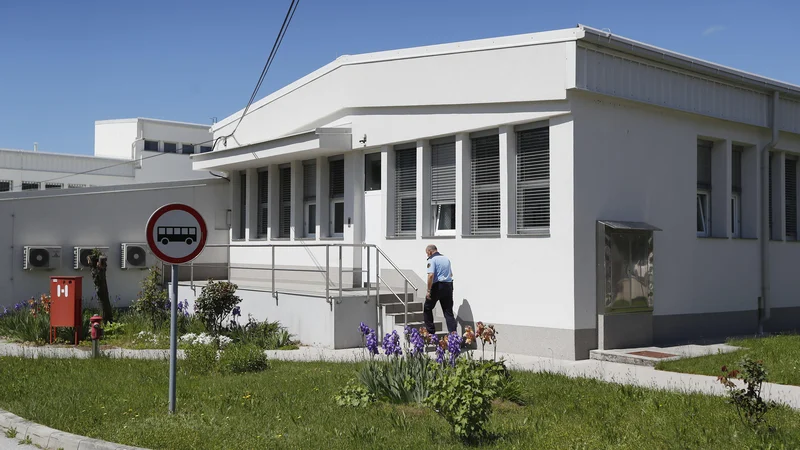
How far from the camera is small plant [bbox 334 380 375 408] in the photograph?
934cm

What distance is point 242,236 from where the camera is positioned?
2289 centimetres

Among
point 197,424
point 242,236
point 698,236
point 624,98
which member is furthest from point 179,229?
point 242,236

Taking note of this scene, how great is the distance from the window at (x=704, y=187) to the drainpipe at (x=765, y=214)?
5.06 feet

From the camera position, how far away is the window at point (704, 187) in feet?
56.2

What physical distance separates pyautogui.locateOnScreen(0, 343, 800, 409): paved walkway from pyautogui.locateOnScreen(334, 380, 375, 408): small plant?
90.9 inches

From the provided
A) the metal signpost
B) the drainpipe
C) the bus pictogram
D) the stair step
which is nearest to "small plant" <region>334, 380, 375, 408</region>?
the metal signpost

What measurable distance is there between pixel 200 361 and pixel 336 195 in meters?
7.95

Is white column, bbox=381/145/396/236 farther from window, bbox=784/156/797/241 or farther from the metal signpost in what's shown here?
window, bbox=784/156/797/241

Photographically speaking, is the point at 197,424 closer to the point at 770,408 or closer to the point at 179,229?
the point at 179,229

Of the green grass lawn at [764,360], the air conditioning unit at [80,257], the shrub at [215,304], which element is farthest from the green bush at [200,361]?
the air conditioning unit at [80,257]

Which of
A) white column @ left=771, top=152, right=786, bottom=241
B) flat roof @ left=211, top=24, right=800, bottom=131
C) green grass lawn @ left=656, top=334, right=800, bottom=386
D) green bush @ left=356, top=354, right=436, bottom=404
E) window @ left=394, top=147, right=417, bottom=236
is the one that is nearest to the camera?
green bush @ left=356, top=354, right=436, bottom=404

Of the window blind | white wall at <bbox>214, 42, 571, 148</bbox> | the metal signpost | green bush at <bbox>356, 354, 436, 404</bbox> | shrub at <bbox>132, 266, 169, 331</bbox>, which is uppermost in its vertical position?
white wall at <bbox>214, 42, 571, 148</bbox>

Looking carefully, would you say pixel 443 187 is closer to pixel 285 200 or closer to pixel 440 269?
pixel 440 269

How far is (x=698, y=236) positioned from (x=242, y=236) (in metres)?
11.8
